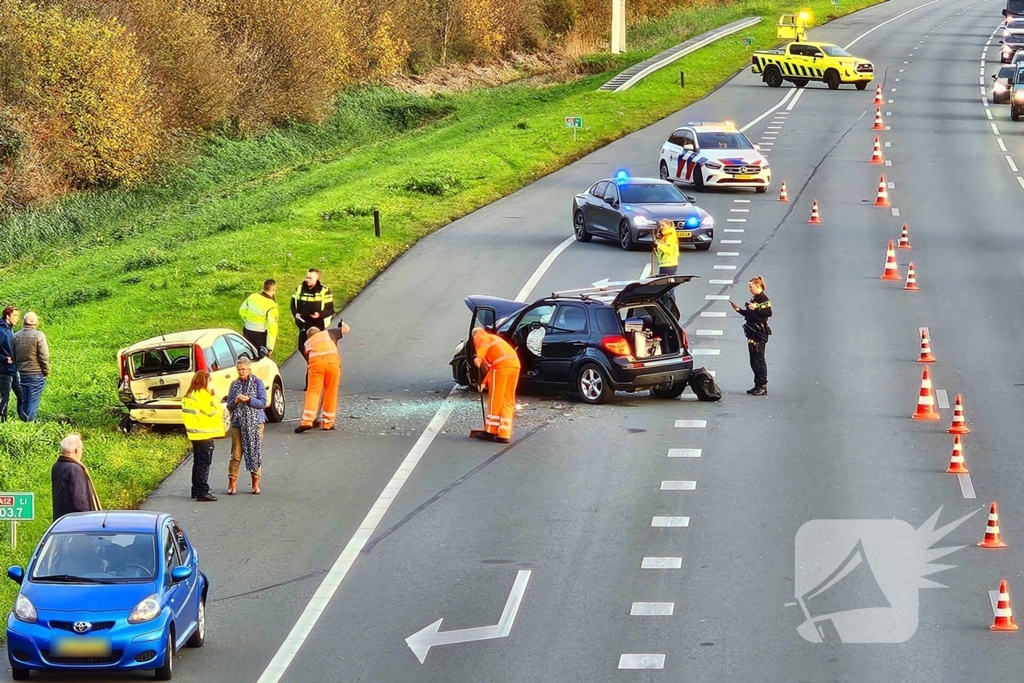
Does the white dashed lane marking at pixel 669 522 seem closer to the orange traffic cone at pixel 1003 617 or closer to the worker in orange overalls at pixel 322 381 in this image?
the orange traffic cone at pixel 1003 617

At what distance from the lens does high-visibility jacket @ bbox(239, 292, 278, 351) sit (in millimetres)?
24406

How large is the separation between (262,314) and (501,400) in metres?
5.02

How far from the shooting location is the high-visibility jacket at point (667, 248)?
28.8 m

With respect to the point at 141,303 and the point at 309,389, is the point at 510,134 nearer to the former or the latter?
the point at 141,303

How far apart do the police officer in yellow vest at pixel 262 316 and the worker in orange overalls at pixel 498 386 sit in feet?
14.5

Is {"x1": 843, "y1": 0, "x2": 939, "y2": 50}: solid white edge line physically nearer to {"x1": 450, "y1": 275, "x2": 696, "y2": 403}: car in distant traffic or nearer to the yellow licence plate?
{"x1": 450, "y1": 275, "x2": 696, "y2": 403}: car in distant traffic

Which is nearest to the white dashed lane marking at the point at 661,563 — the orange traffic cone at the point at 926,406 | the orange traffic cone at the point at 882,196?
the orange traffic cone at the point at 926,406

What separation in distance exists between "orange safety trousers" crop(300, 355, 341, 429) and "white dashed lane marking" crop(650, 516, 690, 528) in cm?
561

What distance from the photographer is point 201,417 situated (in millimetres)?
18641

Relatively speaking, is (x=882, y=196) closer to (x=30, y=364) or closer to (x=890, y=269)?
(x=890, y=269)

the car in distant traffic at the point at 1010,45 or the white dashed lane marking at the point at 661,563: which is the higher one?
the white dashed lane marking at the point at 661,563

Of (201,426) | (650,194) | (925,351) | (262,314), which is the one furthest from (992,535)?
(650,194)

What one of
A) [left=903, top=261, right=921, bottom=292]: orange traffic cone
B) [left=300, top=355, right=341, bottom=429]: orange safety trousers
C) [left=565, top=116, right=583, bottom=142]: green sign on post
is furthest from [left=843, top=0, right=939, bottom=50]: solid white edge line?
[left=300, top=355, right=341, bottom=429]: orange safety trousers

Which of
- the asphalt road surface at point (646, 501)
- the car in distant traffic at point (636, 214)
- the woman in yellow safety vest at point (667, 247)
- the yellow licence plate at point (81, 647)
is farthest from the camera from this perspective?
the car in distant traffic at point (636, 214)
